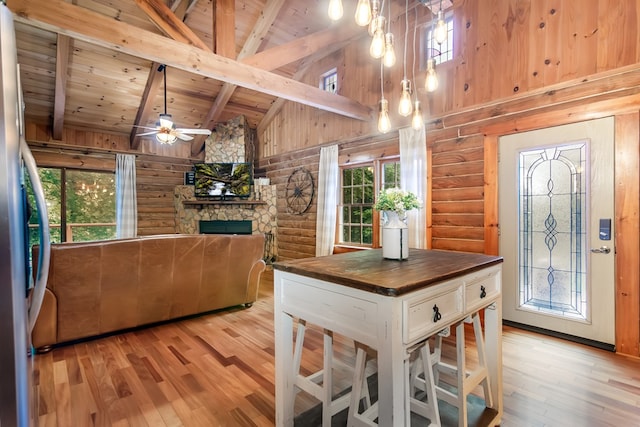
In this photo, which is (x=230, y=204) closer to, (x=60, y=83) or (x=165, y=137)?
(x=165, y=137)

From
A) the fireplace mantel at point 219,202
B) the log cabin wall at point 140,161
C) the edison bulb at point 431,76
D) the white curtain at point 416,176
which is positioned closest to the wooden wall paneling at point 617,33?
the white curtain at point 416,176

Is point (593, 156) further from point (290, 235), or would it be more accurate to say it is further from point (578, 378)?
point (290, 235)

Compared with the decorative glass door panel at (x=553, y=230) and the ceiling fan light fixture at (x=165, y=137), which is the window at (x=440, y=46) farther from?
the ceiling fan light fixture at (x=165, y=137)

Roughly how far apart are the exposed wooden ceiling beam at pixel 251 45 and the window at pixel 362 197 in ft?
8.32

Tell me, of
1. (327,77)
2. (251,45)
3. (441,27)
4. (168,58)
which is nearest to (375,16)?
(441,27)

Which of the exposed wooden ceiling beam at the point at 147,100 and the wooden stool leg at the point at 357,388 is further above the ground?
the exposed wooden ceiling beam at the point at 147,100

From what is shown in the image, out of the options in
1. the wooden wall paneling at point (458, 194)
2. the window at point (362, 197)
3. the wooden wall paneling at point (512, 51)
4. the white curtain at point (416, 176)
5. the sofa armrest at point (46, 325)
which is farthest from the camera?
the window at point (362, 197)

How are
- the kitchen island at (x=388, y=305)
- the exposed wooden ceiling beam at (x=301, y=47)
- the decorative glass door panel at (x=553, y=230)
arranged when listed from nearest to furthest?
the kitchen island at (x=388, y=305)
the decorative glass door panel at (x=553, y=230)
the exposed wooden ceiling beam at (x=301, y=47)

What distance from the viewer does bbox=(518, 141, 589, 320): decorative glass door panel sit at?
9.52ft

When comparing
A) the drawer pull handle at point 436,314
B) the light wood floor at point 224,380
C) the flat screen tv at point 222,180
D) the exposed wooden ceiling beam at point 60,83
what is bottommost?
the light wood floor at point 224,380

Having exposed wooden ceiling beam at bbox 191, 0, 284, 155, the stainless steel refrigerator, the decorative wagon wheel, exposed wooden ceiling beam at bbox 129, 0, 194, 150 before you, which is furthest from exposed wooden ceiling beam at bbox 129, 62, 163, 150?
the stainless steel refrigerator

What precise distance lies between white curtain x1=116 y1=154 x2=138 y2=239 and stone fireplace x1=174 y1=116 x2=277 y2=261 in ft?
2.92

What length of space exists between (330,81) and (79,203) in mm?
5498

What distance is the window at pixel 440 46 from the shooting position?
385 centimetres
